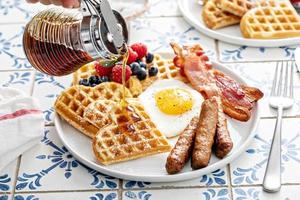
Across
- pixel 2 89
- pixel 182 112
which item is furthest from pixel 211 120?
pixel 2 89

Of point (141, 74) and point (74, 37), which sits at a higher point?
point (74, 37)

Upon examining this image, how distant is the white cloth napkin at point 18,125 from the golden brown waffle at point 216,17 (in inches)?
33.8

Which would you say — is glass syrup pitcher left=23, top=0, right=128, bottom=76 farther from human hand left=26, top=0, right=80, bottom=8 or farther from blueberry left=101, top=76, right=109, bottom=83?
blueberry left=101, top=76, right=109, bottom=83

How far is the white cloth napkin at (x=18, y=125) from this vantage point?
7.03ft

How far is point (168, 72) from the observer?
2.45m

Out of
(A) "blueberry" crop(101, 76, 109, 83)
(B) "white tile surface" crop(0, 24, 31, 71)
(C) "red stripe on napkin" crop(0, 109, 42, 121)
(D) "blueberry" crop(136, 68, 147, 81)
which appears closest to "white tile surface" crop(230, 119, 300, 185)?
(D) "blueberry" crop(136, 68, 147, 81)

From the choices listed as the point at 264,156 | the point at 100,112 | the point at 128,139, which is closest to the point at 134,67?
the point at 100,112

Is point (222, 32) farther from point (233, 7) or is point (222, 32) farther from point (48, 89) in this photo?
point (48, 89)

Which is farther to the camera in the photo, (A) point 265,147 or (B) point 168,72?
(B) point 168,72

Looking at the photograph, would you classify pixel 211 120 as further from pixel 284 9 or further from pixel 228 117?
pixel 284 9

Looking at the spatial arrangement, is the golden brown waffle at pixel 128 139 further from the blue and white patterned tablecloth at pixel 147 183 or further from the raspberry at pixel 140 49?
the raspberry at pixel 140 49

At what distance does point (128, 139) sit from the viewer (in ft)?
6.95

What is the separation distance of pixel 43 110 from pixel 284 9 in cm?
117

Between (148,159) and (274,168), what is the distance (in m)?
0.40
